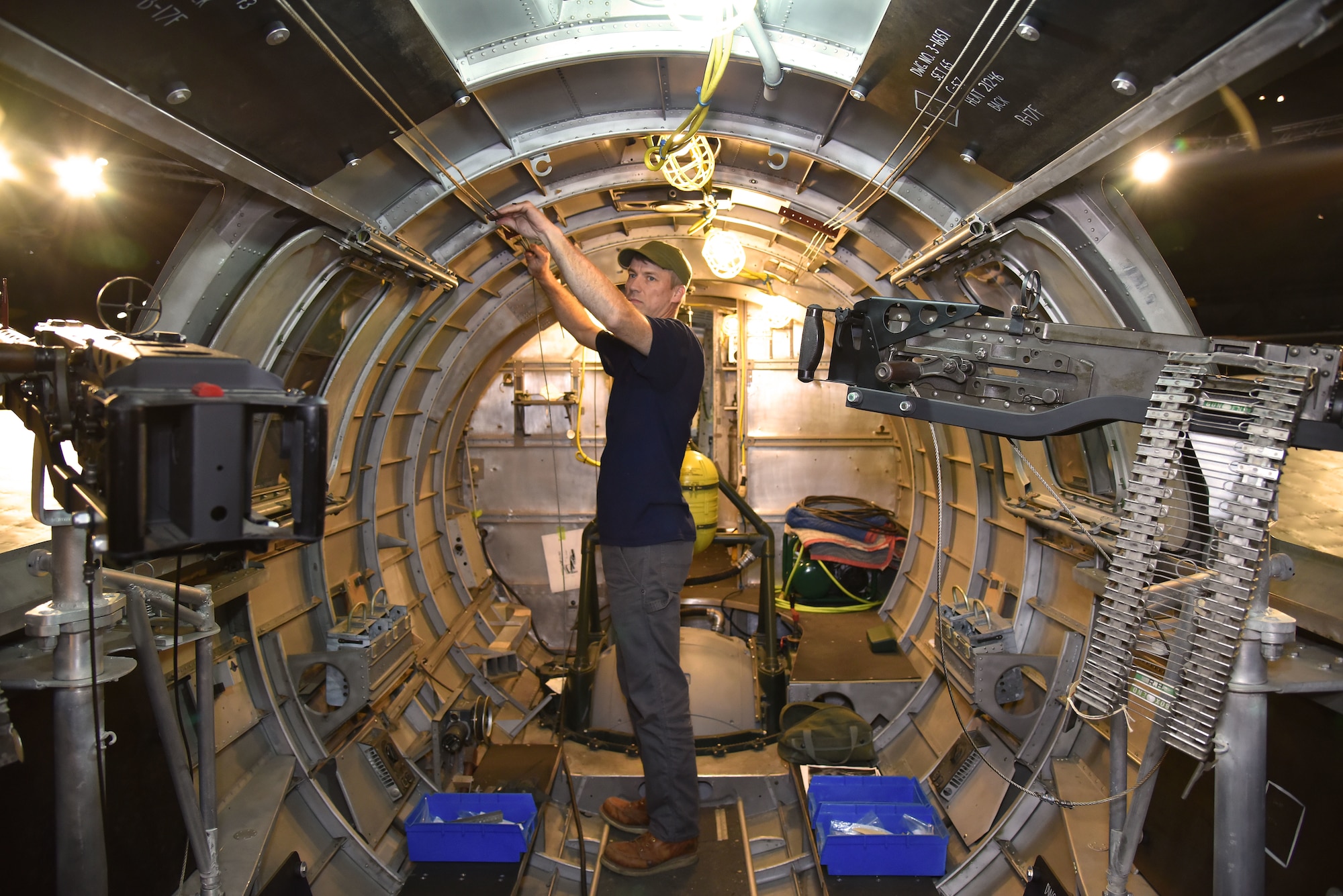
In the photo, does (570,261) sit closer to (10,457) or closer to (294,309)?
(294,309)

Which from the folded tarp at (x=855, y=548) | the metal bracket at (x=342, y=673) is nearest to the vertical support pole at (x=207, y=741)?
the metal bracket at (x=342, y=673)

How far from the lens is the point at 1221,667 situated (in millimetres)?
1641

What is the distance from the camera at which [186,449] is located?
1.36 metres

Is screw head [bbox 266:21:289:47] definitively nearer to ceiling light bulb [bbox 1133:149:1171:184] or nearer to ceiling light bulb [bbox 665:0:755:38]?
ceiling light bulb [bbox 665:0:755:38]

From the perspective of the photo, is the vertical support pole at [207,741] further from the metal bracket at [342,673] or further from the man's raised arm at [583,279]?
the man's raised arm at [583,279]

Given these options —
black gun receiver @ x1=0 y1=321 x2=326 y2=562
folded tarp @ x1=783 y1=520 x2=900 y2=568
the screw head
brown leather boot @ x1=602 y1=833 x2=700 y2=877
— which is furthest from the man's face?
folded tarp @ x1=783 y1=520 x2=900 y2=568

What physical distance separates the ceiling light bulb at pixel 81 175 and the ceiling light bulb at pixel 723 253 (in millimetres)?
3307

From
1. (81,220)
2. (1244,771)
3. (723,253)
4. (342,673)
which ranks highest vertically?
(723,253)

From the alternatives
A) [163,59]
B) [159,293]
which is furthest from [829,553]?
[163,59]

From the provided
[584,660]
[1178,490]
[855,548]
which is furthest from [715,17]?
[855,548]

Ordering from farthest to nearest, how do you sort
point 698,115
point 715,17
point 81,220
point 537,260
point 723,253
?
point 723,253
point 698,115
point 81,220
point 537,260
point 715,17

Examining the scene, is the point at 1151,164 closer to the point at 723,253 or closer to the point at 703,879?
the point at 723,253

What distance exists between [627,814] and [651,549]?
1.47 meters

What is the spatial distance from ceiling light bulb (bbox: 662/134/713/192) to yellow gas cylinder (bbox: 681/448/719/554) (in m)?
2.24
